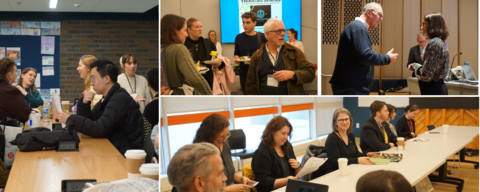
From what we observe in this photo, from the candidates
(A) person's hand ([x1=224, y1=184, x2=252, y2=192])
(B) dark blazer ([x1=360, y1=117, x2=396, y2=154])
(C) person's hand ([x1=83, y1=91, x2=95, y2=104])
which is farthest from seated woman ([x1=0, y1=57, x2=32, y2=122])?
(B) dark blazer ([x1=360, y1=117, x2=396, y2=154])

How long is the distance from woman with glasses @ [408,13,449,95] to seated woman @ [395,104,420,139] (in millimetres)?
224

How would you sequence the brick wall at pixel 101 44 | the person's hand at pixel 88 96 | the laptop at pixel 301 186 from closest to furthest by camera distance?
the laptop at pixel 301 186
the person's hand at pixel 88 96
the brick wall at pixel 101 44

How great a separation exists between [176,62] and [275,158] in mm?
1099

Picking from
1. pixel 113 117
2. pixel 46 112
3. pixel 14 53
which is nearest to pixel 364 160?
pixel 113 117

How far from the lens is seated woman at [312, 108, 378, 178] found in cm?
247

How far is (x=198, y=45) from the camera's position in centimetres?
192

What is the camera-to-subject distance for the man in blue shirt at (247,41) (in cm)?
188

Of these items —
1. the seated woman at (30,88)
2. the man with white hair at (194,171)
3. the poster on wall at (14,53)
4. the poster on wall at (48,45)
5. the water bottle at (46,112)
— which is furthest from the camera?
the poster on wall at (48,45)

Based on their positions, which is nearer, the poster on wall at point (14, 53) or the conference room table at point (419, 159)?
the conference room table at point (419, 159)

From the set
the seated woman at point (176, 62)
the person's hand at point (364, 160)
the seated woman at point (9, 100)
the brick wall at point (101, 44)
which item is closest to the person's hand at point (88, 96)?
the seated woman at point (9, 100)

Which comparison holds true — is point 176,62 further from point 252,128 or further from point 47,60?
point 47,60

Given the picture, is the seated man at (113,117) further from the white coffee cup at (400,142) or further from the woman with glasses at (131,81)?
the white coffee cup at (400,142)

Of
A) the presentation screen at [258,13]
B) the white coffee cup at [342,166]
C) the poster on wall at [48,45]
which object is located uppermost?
the poster on wall at [48,45]

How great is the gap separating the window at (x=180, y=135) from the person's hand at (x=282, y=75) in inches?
25.5
